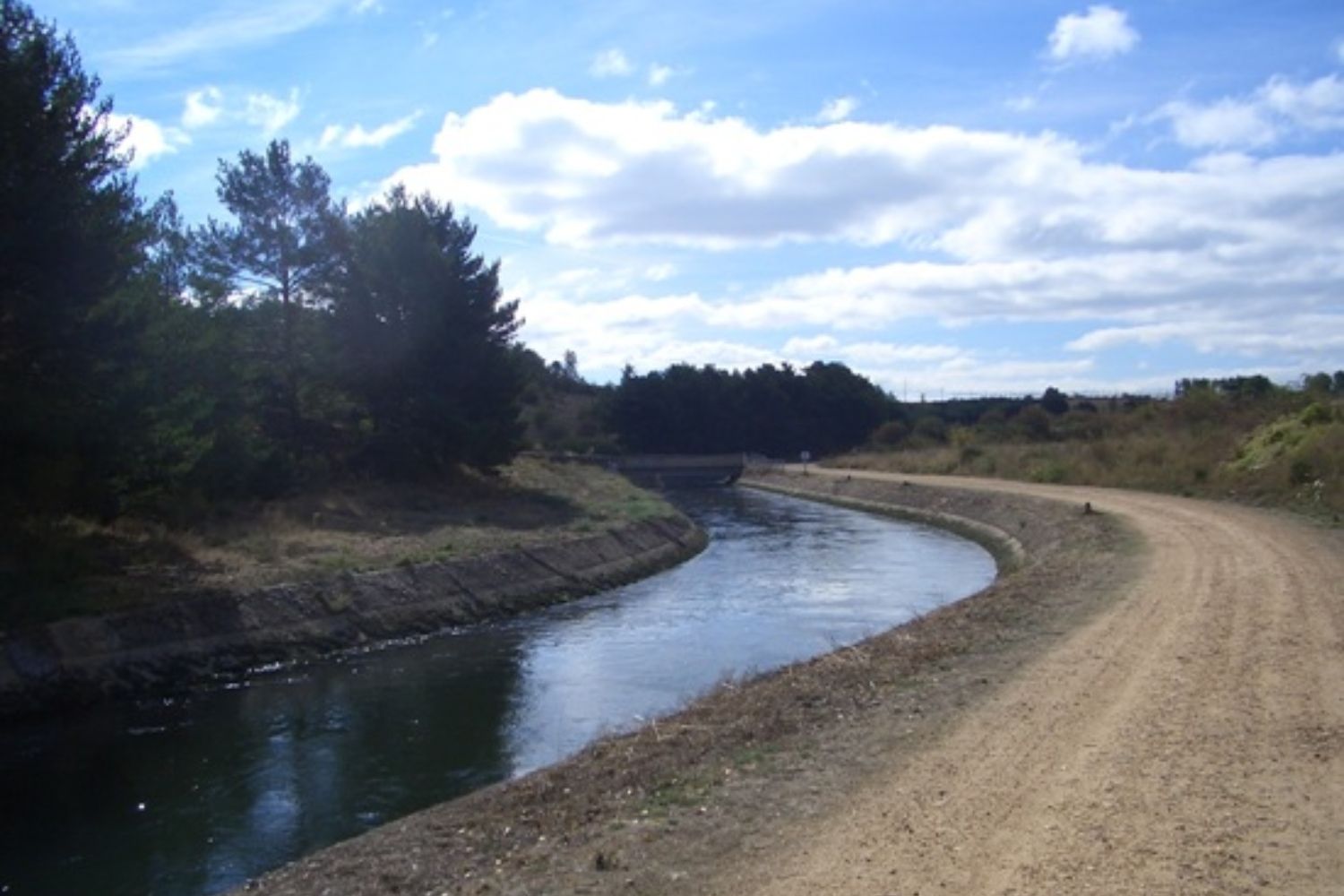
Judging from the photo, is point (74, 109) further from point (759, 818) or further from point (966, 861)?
point (966, 861)

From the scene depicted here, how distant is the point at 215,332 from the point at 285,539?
5.06 metres

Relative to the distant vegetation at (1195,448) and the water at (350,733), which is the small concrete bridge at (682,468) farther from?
the water at (350,733)

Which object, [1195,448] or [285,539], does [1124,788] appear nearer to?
[285,539]

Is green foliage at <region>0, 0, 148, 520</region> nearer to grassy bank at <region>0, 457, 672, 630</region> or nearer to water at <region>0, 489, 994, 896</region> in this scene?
grassy bank at <region>0, 457, 672, 630</region>

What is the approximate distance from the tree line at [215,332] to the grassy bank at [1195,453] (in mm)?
24246

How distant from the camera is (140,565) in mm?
23641

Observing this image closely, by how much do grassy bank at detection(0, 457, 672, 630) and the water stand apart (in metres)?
2.80

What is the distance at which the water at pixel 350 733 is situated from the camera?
465 inches

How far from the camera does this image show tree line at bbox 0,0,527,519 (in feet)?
64.7

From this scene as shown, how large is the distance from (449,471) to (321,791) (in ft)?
105

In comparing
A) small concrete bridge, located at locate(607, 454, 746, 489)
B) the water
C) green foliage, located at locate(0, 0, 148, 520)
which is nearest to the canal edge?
the water

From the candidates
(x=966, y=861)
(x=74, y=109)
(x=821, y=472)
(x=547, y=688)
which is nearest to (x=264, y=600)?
(x=547, y=688)

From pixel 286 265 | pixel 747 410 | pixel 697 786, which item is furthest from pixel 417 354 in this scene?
pixel 747 410

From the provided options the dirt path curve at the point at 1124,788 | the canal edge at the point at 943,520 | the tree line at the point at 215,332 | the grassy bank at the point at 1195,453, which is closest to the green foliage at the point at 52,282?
the tree line at the point at 215,332
